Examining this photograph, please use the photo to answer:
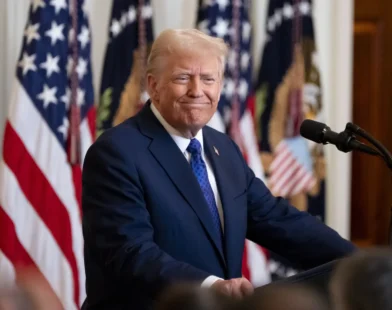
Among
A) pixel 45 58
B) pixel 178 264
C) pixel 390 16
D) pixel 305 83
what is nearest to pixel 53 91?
pixel 45 58

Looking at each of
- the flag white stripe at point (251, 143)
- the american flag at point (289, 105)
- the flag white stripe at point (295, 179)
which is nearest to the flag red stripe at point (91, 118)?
the flag white stripe at point (251, 143)

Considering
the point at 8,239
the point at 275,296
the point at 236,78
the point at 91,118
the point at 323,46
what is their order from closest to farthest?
1. the point at 275,296
2. the point at 8,239
3. the point at 91,118
4. the point at 236,78
5. the point at 323,46

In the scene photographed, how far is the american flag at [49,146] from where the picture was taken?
3762 mm

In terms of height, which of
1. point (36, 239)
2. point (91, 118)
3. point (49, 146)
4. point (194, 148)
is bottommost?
point (36, 239)

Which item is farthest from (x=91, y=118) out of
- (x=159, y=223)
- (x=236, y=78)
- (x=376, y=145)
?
(x=376, y=145)

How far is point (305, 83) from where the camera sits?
167 inches

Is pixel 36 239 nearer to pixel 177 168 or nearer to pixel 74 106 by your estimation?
pixel 74 106

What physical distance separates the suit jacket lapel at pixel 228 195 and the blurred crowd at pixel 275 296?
53.1 inches

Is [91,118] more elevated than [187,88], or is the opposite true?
[187,88]

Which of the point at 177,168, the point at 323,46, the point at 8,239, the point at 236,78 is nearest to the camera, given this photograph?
the point at 177,168

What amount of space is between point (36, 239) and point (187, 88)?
6.22 feet

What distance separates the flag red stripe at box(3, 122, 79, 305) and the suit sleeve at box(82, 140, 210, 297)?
68.4 inches

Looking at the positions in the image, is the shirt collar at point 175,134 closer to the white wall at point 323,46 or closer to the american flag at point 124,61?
the american flag at point 124,61

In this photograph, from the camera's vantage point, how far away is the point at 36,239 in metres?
3.84
